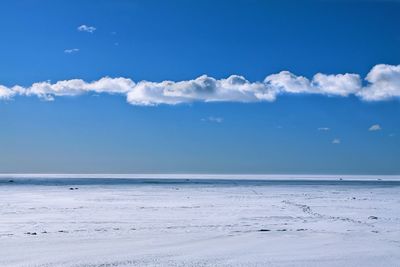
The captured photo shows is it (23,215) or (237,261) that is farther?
(23,215)

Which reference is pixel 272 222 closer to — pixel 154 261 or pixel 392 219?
pixel 392 219

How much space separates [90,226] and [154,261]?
19.4 ft

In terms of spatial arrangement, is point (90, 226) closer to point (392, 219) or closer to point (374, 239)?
point (374, 239)

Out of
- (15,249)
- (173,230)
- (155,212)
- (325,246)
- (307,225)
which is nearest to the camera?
(15,249)

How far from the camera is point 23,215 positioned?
1808cm

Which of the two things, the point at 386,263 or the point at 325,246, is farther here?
the point at 325,246

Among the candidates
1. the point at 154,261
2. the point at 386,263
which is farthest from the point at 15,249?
the point at 386,263

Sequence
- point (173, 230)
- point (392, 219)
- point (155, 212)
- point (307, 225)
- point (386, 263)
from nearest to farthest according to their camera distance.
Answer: point (386, 263), point (173, 230), point (307, 225), point (392, 219), point (155, 212)

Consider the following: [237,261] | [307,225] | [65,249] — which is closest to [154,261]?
[237,261]

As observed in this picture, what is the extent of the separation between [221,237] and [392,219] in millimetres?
7957

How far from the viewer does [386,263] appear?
9.24 meters

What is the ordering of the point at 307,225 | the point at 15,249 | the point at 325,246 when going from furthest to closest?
the point at 307,225
the point at 325,246
the point at 15,249

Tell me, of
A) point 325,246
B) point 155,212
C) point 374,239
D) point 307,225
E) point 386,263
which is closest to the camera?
point 386,263

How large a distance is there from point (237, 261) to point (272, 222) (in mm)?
6904
